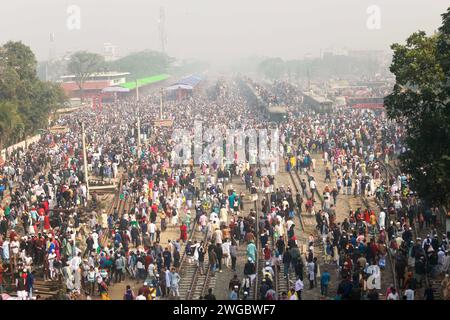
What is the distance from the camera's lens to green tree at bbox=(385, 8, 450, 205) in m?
16.4

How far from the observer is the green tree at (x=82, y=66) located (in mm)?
92169

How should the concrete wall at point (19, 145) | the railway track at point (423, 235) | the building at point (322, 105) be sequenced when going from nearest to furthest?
the railway track at point (423, 235) < the concrete wall at point (19, 145) < the building at point (322, 105)

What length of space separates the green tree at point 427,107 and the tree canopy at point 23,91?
30.3 metres

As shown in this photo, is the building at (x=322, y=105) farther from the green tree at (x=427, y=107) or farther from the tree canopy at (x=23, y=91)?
the green tree at (x=427, y=107)

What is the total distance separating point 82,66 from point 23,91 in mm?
51444

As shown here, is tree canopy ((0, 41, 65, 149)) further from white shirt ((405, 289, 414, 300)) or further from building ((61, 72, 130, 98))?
building ((61, 72, 130, 98))

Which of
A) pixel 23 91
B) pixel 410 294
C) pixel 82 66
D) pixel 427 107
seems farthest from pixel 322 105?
pixel 82 66

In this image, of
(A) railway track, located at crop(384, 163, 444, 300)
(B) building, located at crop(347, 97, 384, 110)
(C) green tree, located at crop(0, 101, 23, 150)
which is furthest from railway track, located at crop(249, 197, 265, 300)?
(B) building, located at crop(347, 97, 384, 110)

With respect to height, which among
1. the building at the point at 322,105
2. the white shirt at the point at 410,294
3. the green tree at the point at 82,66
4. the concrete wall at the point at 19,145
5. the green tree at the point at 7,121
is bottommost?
the white shirt at the point at 410,294

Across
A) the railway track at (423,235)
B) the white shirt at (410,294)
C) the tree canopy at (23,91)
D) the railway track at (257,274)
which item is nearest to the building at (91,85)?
the tree canopy at (23,91)

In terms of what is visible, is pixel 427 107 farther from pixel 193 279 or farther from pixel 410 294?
pixel 193 279

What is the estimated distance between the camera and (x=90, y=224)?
816 inches

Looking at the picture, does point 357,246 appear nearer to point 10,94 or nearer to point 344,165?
point 344,165

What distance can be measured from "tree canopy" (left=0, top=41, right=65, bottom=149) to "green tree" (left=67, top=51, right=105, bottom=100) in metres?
39.0
